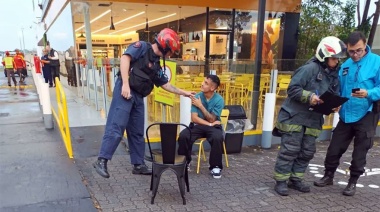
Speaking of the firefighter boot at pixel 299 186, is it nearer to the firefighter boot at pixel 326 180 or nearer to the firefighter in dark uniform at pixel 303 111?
the firefighter in dark uniform at pixel 303 111

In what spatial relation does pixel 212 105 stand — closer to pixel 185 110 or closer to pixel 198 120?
pixel 198 120

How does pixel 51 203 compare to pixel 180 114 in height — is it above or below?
below

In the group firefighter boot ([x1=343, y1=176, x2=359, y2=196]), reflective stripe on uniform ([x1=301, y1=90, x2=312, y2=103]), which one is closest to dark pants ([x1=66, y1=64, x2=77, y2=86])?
reflective stripe on uniform ([x1=301, y1=90, x2=312, y2=103])

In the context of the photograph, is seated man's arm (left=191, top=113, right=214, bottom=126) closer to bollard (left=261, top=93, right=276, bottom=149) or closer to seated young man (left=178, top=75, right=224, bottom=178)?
seated young man (left=178, top=75, right=224, bottom=178)

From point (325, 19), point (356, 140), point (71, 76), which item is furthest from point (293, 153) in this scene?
point (71, 76)

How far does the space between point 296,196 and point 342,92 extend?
4.07 feet

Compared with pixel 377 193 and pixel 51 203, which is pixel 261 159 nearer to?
pixel 377 193

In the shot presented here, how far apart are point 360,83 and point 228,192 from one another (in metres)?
1.81

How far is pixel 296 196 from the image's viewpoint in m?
3.49

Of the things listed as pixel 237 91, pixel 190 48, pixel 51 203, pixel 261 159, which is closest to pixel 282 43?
pixel 190 48

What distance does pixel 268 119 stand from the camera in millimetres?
5156

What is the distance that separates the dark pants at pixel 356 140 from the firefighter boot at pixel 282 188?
0.63 m

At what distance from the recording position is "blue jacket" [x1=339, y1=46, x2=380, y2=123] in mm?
3258

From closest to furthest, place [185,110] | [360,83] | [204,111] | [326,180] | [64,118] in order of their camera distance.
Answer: [360,83] < [326,180] < [204,111] < [64,118] < [185,110]
